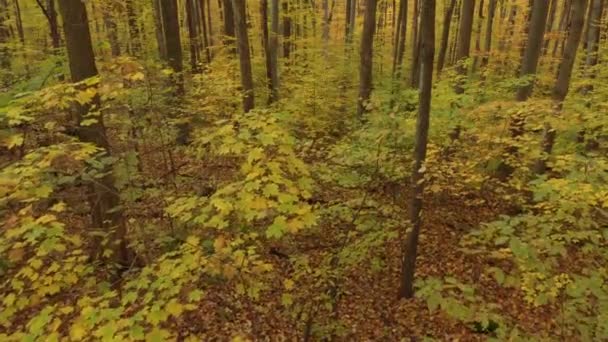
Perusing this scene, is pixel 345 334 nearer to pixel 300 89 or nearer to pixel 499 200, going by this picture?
pixel 499 200

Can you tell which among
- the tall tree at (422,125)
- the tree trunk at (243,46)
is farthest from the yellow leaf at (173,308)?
the tree trunk at (243,46)

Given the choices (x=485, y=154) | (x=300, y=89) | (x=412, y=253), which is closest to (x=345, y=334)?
(x=412, y=253)

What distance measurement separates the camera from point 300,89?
13828mm

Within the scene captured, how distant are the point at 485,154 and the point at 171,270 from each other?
251 inches

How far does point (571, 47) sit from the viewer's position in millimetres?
7852

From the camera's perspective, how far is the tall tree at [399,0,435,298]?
16.0 feet

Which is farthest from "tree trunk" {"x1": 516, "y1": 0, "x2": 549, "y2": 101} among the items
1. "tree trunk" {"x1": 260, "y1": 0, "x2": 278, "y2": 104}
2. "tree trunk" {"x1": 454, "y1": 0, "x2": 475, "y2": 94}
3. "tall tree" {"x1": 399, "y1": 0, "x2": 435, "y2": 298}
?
"tree trunk" {"x1": 260, "y1": 0, "x2": 278, "y2": 104}

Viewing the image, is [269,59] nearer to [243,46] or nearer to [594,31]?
[243,46]

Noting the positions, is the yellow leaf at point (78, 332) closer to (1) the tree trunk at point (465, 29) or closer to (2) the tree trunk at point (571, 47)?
(2) the tree trunk at point (571, 47)

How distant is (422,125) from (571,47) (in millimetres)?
4898

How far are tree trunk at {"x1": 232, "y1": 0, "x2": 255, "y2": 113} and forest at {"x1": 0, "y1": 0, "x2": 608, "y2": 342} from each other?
51mm

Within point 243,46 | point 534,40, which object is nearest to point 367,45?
point 243,46

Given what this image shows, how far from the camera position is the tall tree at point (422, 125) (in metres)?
4.87

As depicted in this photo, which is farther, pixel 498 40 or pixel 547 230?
pixel 498 40
